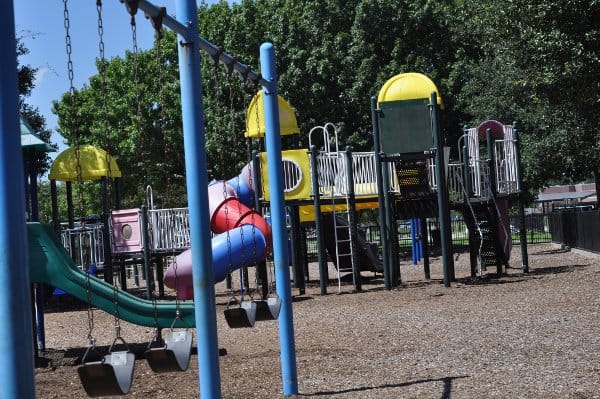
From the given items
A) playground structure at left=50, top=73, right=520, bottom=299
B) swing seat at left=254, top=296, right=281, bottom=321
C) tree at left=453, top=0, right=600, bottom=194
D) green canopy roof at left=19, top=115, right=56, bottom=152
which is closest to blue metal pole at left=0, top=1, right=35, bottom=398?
swing seat at left=254, top=296, right=281, bottom=321

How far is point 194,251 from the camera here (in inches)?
248

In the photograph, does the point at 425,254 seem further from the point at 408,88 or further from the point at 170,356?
the point at 170,356

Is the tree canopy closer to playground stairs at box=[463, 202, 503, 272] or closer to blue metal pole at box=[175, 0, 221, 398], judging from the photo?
playground stairs at box=[463, 202, 503, 272]

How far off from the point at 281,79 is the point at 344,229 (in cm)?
1462

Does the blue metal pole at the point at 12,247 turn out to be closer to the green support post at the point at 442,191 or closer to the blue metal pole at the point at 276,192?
the blue metal pole at the point at 276,192

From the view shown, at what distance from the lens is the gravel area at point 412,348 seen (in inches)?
322

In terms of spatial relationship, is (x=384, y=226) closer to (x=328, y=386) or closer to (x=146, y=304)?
(x=146, y=304)

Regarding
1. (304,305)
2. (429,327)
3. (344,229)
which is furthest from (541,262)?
(429,327)

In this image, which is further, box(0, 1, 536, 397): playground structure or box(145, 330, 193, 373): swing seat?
box(0, 1, 536, 397): playground structure

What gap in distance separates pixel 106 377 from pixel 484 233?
1860 centimetres

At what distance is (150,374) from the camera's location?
9961 millimetres

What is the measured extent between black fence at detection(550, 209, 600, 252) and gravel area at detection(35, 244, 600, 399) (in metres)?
7.46

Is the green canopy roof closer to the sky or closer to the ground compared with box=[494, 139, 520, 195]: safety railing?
closer to the sky

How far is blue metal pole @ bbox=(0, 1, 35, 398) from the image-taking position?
12.8 ft
